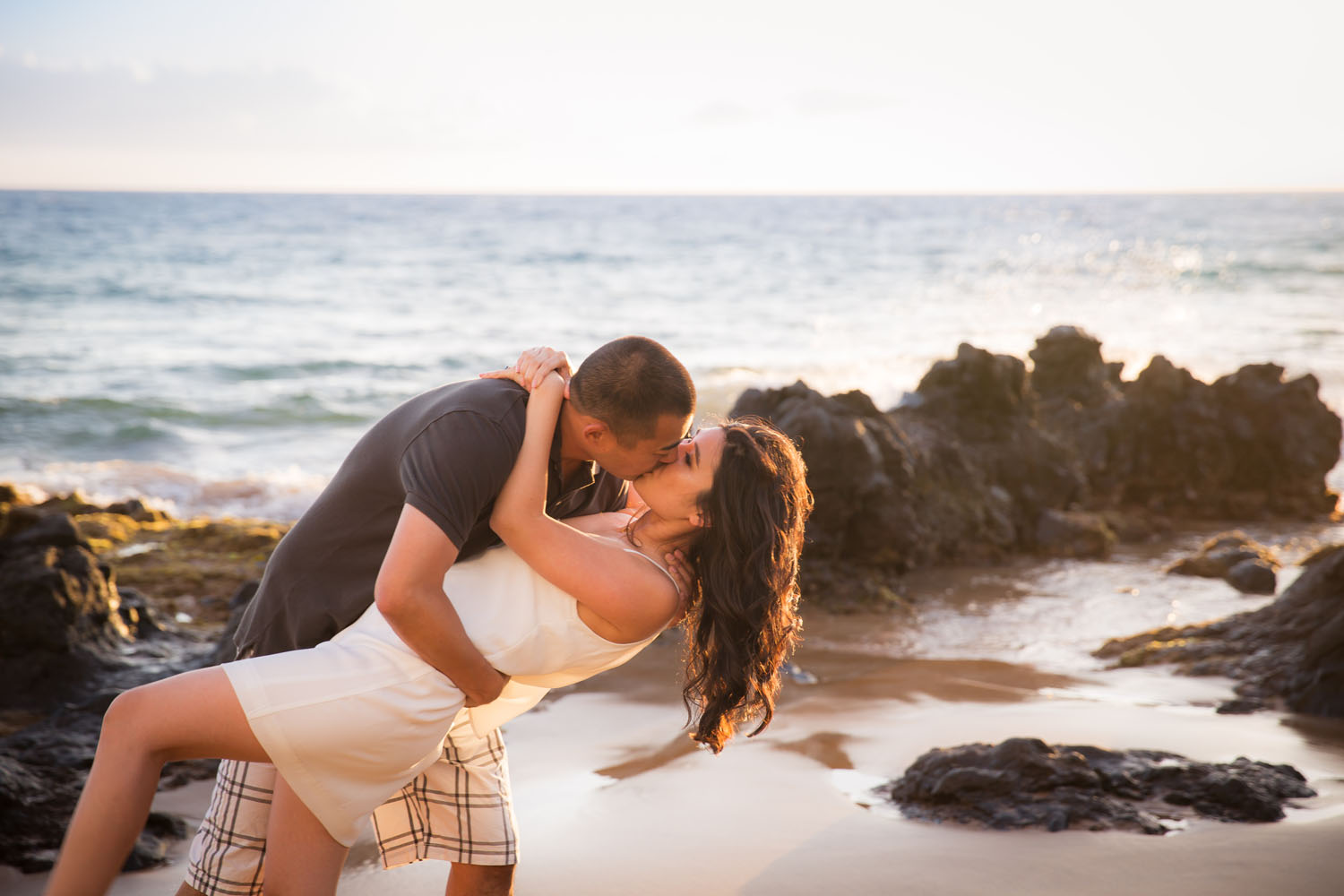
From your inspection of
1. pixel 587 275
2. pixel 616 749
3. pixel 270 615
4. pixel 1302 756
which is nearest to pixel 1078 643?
pixel 1302 756

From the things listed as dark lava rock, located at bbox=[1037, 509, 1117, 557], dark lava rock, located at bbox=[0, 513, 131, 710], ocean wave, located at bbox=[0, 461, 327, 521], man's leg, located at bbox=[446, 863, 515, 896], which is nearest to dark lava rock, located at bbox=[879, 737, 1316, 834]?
man's leg, located at bbox=[446, 863, 515, 896]

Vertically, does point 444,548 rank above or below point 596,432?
below

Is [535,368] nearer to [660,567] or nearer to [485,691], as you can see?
[660,567]

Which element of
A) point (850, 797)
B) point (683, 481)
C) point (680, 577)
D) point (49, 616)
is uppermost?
point (683, 481)

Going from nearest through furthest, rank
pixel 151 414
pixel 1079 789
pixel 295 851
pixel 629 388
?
1. pixel 295 851
2. pixel 629 388
3. pixel 1079 789
4. pixel 151 414

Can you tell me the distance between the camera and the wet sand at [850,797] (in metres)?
3.60

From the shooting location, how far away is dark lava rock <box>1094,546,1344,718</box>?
198 inches

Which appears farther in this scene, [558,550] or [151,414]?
[151,414]

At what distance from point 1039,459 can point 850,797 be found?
5.66m

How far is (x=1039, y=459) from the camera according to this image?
9.21 meters

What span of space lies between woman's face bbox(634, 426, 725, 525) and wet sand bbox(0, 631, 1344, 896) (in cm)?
141

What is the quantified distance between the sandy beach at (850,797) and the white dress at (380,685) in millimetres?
1212

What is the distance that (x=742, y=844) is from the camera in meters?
3.91

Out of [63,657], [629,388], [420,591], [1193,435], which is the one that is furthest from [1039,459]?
[420,591]
